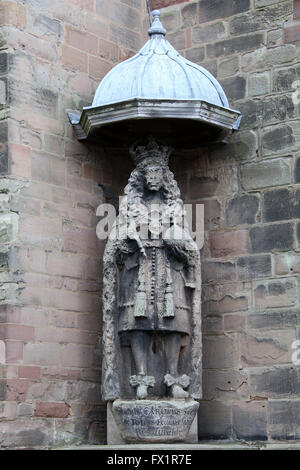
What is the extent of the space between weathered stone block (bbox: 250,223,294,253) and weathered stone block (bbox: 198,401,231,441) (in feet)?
3.64

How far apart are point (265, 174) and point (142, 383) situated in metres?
1.71

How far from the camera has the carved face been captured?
25.0 feet

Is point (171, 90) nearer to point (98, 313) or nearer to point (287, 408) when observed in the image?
point (98, 313)

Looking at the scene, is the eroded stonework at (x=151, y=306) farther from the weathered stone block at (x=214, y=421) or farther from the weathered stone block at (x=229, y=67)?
the weathered stone block at (x=229, y=67)

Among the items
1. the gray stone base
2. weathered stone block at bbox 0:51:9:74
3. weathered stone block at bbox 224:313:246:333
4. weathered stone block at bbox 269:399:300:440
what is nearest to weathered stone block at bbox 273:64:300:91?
weathered stone block at bbox 224:313:246:333

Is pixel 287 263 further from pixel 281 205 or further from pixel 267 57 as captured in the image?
pixel 267 57

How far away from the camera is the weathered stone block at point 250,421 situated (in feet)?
24.9

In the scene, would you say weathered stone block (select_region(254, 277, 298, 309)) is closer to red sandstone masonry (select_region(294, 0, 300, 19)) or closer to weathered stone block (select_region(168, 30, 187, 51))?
red sandstone masonry (select_region(294, 0, 300, 19))

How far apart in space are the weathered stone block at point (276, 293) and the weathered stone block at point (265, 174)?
0.69m

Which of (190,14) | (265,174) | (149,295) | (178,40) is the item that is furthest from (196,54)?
(149,295)

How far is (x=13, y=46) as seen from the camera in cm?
771

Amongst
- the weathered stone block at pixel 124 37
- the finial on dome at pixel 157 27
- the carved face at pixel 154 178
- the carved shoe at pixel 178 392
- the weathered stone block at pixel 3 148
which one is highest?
the weathered stone block at pixel 124 37

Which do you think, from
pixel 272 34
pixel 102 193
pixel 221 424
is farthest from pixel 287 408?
pixel 272 34

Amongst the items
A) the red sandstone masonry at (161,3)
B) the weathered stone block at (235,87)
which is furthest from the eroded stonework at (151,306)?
the red sandstone masonry at (161,3)
